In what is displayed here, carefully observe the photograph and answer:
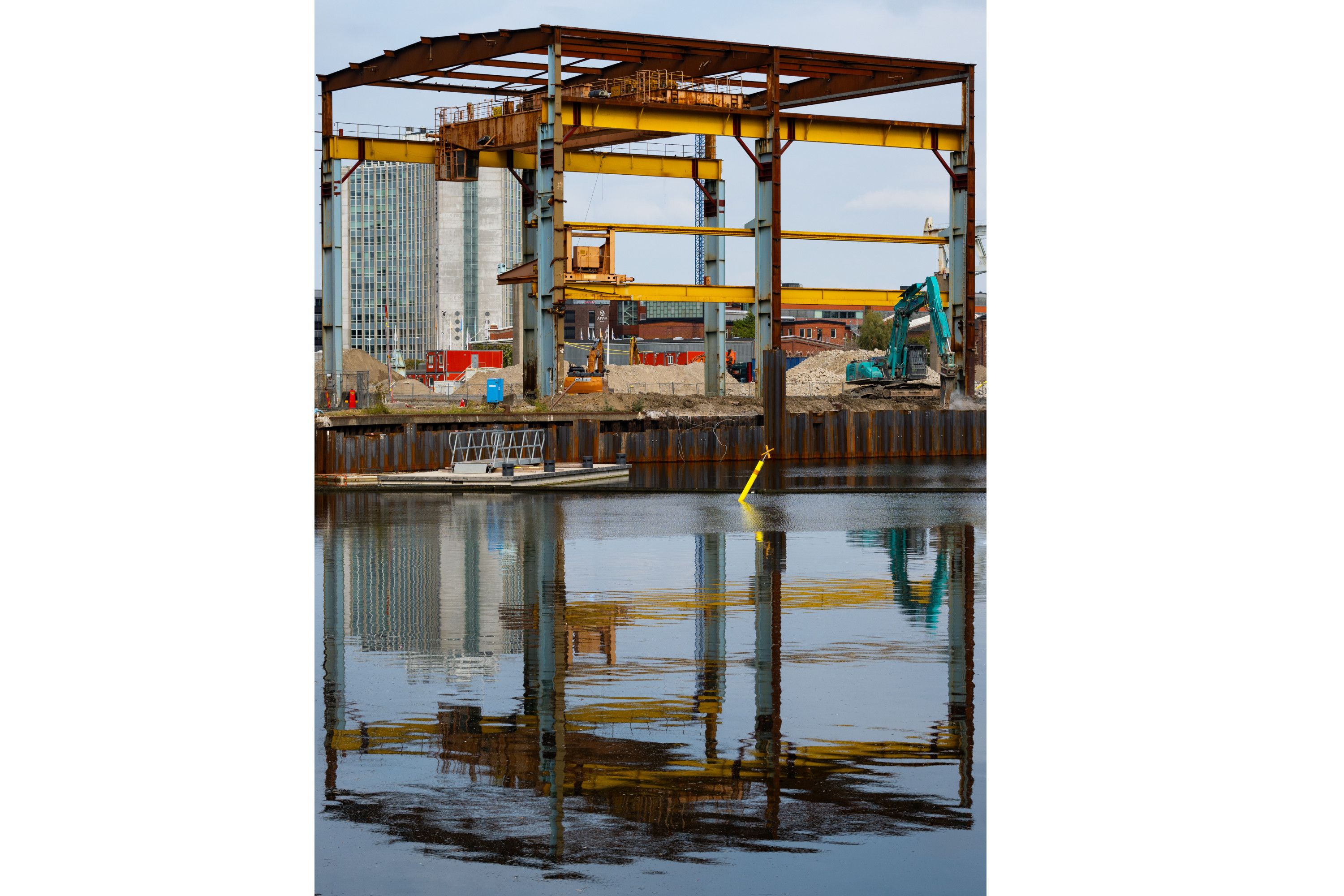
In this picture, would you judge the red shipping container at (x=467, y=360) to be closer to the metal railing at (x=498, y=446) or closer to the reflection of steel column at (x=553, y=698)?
the metal railing at (x=498, y=446)

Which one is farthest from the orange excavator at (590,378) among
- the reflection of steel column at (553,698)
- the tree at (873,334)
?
the tree at (873,334)

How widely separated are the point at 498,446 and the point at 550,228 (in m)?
10.7

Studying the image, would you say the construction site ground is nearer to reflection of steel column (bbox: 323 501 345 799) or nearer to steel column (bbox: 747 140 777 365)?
steel column (bbox: 747 140 777 365)

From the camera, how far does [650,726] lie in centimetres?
1145

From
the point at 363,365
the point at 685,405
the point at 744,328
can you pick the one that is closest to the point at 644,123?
the point at 685,405

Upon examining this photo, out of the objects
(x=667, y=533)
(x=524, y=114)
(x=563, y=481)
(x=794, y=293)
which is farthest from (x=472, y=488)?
(x=794, y=293)

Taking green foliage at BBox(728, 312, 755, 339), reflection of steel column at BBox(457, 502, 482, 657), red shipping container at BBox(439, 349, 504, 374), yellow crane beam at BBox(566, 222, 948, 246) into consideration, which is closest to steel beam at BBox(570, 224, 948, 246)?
yellow crane beam at BBox(566, 222, 948, 246)

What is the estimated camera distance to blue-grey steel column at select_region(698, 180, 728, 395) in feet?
219

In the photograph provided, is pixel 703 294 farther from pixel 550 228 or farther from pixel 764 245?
pixel 550 228

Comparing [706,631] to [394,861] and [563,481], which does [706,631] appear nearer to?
[394,861]

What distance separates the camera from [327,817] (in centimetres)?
927

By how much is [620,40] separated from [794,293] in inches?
525

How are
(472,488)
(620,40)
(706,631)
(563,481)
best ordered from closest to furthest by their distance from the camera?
(706,631), (472,488), (563,481), (620,40)
